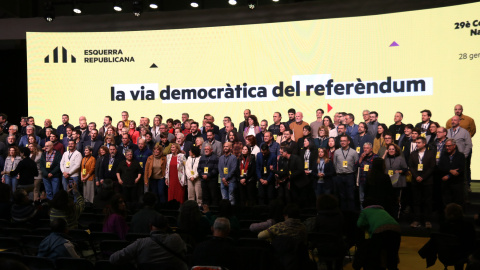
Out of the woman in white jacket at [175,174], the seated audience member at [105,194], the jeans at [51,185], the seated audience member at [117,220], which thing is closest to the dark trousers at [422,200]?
the woman in white jacket at [175,174]

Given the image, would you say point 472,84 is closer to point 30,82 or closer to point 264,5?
point 264,5

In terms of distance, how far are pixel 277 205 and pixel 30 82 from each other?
1049 centimetres

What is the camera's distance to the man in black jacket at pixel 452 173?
838 centimetres

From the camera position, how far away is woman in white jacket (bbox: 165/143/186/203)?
10.3 meters

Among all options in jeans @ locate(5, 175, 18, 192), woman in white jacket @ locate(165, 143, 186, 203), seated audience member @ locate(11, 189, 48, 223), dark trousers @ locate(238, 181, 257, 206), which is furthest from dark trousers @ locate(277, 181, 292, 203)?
jeans @ locate(5, 175, 18, 192)

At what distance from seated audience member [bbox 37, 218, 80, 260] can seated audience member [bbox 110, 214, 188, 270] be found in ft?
2.25

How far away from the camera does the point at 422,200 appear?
884 cm

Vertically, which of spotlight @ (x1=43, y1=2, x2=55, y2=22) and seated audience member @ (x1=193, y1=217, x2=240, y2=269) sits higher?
spotlight @ (x1=43, y1=2, x2=55, y2=22)

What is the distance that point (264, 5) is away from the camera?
43.4 ft

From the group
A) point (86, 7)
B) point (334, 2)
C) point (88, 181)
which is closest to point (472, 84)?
point (334, 2)

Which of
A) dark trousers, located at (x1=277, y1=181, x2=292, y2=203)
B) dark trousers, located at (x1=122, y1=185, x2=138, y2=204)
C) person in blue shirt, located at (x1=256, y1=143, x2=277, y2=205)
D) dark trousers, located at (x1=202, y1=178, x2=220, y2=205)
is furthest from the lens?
dark trousers, located at (x1=122, y1=185, x2=138, y2=204)

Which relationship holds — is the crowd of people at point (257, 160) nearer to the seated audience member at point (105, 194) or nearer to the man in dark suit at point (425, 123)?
the man in dark suit at point (425, 123)

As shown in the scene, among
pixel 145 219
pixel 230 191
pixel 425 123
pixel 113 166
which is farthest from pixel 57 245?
pixel 425 123

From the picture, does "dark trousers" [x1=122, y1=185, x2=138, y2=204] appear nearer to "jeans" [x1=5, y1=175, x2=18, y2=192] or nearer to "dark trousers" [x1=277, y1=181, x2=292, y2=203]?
"jeans" [x1=5, y1=175, x2=18, y2=192]
